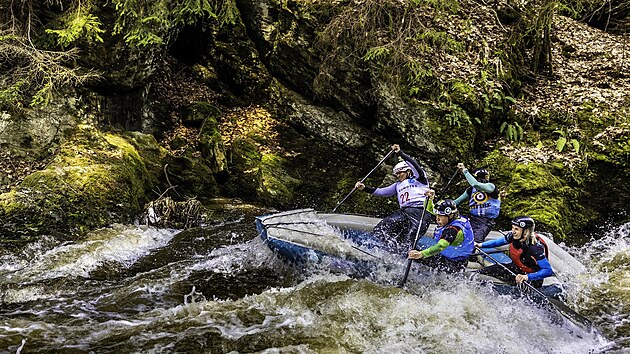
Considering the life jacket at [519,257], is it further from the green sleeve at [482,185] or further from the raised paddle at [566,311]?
the green sleeve at [482,185]

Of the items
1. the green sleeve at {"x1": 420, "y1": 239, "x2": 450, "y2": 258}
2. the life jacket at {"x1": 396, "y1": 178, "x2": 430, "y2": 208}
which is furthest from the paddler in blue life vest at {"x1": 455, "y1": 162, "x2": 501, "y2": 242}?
the green sleeve at {"x1": 420, "y1": 239, "x2": 450, "y2": 258}

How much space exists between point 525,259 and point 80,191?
733 cm

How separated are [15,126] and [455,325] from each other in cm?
830

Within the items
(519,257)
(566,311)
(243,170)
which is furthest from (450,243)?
(243,170)

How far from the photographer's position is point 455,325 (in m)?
5.97

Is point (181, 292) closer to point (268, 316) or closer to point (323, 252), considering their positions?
point (268, 316)

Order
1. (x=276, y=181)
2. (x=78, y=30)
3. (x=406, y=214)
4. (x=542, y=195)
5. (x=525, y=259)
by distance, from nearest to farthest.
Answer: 1. (x=525, y=259)
2. (x=406, y=214)
3. (x=78, y=30)
4. (x=542, y=195)
5. (x=276, y=181)

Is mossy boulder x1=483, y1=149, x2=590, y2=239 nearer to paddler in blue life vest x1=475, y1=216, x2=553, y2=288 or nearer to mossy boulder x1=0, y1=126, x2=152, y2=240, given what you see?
paddler in blue life vest x1=475, y1=216, x2=553, y2=288

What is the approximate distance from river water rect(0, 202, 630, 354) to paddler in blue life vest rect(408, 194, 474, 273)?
277 mm

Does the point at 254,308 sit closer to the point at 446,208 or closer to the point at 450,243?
the point at 450,243

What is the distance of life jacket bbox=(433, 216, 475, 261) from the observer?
21.9 ft

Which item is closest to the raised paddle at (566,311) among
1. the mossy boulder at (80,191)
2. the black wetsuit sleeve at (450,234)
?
the black wetsuit sleeve at (450,234)

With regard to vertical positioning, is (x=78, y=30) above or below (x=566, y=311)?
above

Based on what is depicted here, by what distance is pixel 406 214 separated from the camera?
7887 mm
